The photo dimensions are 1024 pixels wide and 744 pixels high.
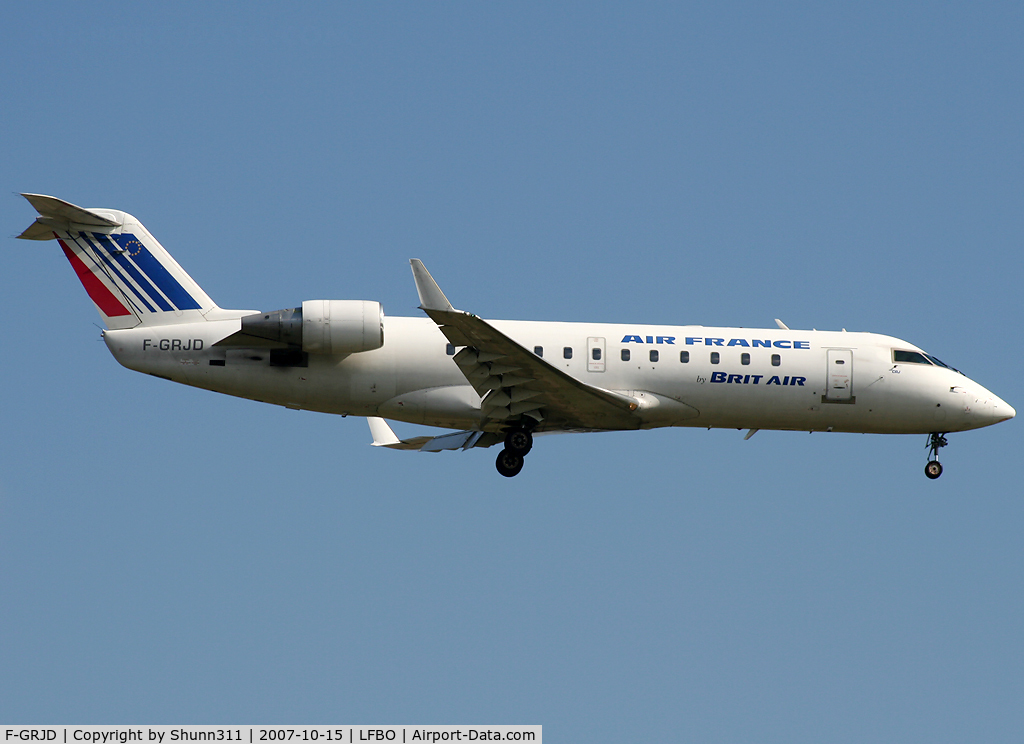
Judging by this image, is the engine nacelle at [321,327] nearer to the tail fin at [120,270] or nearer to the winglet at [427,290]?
the tail fin at [120,270]

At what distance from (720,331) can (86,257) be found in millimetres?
13882

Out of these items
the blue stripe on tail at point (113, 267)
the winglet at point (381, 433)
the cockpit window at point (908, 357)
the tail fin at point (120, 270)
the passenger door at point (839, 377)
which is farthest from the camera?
the winglet at point (381, 433)

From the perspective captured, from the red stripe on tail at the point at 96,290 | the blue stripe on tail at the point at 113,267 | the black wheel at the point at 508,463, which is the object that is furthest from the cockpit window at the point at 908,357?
the red stripe on tail at the point at 96,290

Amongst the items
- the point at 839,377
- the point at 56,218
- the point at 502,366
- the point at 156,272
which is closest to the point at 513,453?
the point at 502,366

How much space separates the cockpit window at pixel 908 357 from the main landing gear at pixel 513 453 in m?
8.69

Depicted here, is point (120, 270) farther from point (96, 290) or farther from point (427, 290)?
point (427, 290)

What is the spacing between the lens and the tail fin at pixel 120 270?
25.2 metres

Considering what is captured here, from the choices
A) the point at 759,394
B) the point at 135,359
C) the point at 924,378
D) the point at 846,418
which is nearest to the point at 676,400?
the point at 759,394

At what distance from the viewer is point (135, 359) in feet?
80.7

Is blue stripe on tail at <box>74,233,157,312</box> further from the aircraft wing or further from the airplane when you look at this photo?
the aircraft wing

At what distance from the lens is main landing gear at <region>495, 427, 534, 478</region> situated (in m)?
25.4

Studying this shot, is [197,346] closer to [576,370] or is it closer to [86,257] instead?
[86,257]

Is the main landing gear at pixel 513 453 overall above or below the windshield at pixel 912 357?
below

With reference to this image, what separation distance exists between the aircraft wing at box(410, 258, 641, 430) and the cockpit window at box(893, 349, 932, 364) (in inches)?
248
